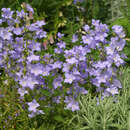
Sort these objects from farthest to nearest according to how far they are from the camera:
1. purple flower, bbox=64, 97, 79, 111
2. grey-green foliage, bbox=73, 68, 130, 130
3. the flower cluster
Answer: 1. purple flower, bbox=64, 97, 79, 111
2. the flower cluster
3. grey-green foliage, bbox=73, 68, 130, 130

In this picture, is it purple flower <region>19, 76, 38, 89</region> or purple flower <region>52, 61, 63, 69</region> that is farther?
purple flower <region>52, 61, 63, 69</region>

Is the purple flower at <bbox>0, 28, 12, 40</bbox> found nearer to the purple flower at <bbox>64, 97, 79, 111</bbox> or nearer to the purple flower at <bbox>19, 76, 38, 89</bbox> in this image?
the purple flower at <bbox>19, 76, 38, 89</bbox>

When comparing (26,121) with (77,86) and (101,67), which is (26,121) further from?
(101,67)

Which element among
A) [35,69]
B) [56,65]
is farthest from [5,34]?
[56,65]

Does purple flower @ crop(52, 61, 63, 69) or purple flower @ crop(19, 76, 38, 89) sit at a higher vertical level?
purple flower @ crop(52, 61, 63, 69)

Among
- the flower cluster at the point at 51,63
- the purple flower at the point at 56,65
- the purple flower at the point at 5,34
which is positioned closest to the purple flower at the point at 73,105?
the flower cluster at the point at 51,63

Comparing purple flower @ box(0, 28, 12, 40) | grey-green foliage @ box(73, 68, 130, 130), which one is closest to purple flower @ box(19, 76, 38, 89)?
purple flower @ box(0, 28, 12, 40)

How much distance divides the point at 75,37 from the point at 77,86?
0.52m

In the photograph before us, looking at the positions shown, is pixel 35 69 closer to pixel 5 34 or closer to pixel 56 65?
pixel 56 65

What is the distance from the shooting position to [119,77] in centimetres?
270

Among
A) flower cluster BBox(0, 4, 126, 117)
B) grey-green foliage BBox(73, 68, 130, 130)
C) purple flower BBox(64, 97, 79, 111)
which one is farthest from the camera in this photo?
purple flower BBox(64, 97, 79, 111)

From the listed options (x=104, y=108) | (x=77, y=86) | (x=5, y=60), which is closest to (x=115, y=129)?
(x=104, y=108)

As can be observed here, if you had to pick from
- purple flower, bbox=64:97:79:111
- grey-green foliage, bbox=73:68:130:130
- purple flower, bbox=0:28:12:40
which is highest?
purple flower, bbox=0:28:12:40

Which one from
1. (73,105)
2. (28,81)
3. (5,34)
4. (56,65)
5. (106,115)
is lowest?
(106,115)
